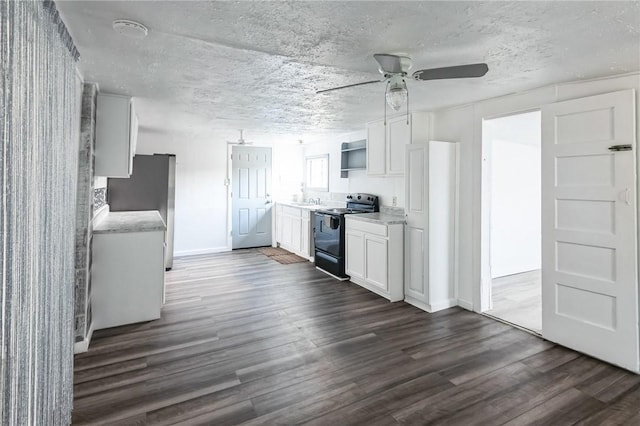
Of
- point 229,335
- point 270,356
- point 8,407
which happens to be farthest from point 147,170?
point 8,407

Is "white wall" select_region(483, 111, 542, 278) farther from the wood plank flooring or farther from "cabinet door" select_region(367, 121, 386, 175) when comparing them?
"cabinet door" select_region(367, 121, 386, 175)

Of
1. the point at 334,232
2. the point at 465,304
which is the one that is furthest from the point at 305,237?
the point at 465,304

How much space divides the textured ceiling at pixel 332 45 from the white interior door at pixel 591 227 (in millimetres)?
361

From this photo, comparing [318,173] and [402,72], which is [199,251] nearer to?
[318,173]

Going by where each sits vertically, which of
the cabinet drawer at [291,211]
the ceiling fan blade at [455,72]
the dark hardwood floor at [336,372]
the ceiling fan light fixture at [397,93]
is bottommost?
the dark hardwood floor at [336,372]

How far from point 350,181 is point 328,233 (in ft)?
3.89

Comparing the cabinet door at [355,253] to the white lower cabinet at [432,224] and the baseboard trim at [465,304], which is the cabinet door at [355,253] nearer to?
the white lower cabinet at [432,224]

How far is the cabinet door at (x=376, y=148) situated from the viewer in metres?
4.45

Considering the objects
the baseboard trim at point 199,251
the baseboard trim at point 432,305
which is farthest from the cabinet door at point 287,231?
the baseboard trim at point 432,305

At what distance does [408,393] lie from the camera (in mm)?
2195

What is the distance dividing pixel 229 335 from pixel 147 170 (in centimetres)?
316

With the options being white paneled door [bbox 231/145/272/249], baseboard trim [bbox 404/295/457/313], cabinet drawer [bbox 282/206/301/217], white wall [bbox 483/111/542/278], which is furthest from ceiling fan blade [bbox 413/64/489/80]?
white paneled door [bbox 231/145/272/249]

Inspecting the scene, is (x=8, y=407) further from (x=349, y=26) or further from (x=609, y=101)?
(x=609, y=101)

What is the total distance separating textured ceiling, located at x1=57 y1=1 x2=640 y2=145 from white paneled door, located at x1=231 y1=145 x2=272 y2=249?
335 centimetres
